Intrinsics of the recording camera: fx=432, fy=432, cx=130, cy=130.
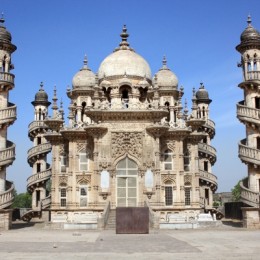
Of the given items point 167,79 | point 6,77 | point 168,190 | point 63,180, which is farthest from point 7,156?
point 167,79

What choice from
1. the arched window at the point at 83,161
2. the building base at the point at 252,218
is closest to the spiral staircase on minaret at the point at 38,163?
the arched window at the point at 83,161

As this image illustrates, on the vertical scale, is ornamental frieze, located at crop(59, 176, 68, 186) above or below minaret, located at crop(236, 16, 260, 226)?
below

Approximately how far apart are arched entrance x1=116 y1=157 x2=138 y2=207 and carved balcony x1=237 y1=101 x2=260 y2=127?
28.6ft

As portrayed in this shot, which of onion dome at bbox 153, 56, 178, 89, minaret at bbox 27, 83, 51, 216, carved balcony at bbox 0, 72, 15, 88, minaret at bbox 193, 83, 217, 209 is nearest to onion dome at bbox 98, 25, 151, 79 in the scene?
onion dome at bbox 153, 56, 178, 89

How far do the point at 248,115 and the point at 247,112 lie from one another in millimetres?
264

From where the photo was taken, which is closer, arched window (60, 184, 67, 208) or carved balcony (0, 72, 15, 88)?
carved balcony (0, 72, 15, 88)

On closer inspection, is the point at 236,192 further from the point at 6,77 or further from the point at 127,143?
the point at 6,77

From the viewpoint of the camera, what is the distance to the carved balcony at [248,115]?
101 feet

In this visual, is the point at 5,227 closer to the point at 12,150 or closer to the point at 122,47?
the point at 12,150

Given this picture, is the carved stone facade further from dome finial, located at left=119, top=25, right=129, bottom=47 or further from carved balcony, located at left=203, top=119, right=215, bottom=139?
carved balcony, located at left=203, top=119, right=215, bottom=139

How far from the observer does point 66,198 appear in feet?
113

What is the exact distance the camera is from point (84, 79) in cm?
4047

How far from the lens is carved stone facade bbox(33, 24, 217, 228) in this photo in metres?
32.8

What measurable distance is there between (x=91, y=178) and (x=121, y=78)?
9.35m
